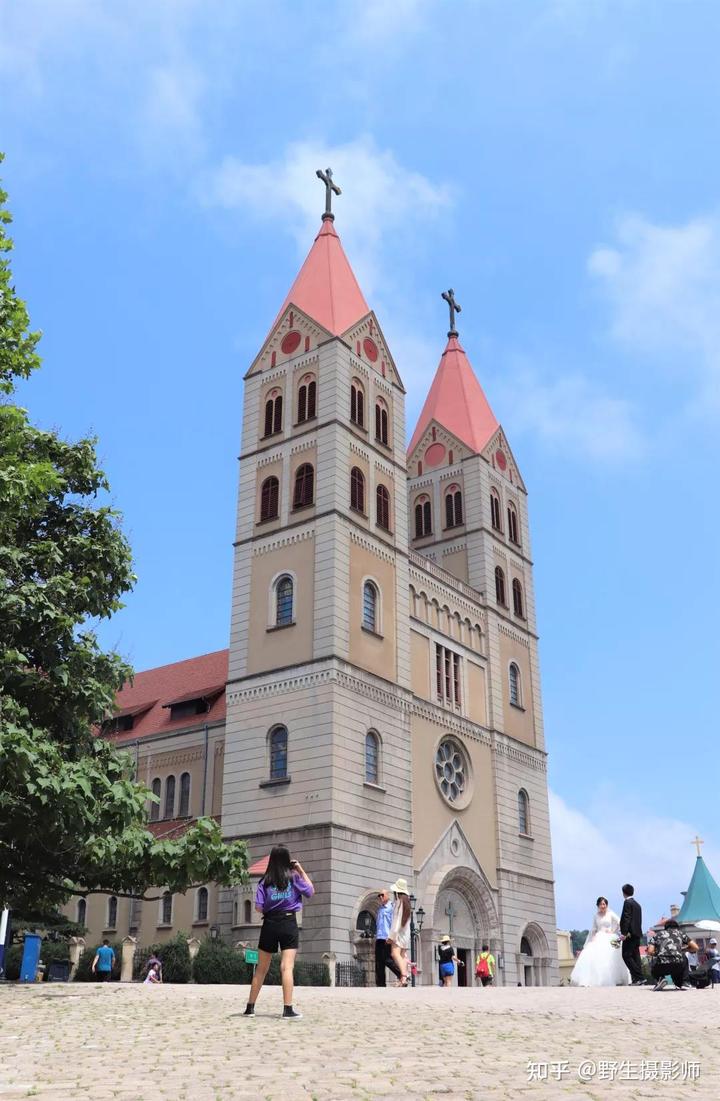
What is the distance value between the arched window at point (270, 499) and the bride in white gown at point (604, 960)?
85.4 ft

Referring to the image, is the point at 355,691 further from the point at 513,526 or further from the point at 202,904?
the point at 513,526

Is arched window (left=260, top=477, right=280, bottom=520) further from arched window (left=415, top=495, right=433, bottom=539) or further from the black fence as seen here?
the black fence

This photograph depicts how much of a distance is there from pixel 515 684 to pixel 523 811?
6.08 m

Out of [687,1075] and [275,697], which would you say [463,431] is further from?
[687,1075]

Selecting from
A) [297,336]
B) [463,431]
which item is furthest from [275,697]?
[463,431]

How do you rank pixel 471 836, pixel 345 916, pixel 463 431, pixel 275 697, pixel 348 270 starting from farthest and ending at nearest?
pixel 463 431 < pixel 348 270 < pixel 471 836 < pixel 275 697 < pixel 345 916

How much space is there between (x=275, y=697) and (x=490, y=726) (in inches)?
479

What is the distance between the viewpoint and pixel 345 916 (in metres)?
36.8

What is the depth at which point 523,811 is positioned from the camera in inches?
1953

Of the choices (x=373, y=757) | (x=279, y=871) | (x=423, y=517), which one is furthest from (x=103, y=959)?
(x=423, y=517)

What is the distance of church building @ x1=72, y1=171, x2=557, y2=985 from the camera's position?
128 feet

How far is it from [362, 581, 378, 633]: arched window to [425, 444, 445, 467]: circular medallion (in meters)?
14.9

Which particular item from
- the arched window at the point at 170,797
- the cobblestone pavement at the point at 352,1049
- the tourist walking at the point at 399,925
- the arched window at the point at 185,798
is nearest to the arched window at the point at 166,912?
the arched window at the point at 185,798

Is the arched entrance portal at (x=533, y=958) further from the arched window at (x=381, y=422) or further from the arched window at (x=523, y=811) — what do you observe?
the arched window at (x=381, y=422)
